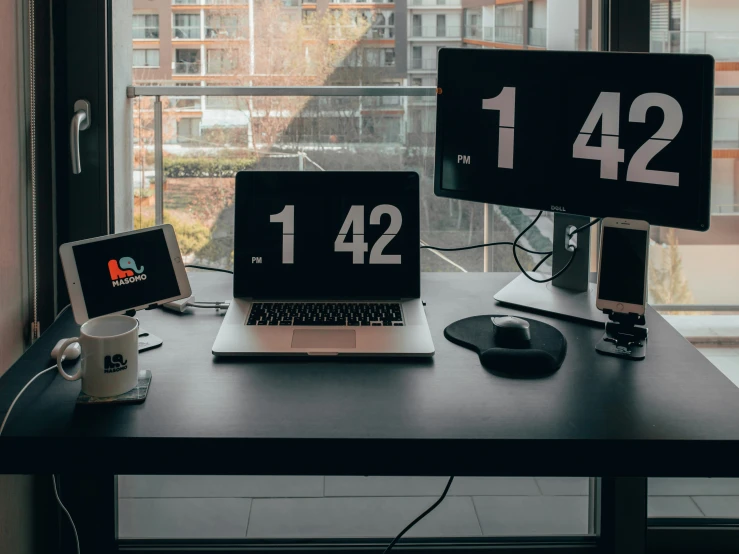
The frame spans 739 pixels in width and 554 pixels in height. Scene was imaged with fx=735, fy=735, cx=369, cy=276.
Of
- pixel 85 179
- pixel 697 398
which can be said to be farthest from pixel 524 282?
pixel 85 179

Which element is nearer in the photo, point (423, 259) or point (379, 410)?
point (379, 410)

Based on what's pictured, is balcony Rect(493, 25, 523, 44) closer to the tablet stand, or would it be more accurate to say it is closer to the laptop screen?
the laptop screen

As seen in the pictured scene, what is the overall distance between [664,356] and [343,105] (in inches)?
42.9

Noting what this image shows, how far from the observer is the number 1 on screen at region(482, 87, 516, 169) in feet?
4.97

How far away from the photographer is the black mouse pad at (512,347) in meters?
1.21

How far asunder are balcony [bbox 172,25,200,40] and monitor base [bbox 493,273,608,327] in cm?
102

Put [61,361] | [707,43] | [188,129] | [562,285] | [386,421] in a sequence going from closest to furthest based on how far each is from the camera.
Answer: [386,421], [61,361], [562,285], [188,129], [707,43]

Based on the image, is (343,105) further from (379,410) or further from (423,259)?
(379,410)

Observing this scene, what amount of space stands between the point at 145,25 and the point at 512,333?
49.5 inches

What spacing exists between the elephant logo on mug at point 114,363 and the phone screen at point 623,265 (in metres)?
0.85

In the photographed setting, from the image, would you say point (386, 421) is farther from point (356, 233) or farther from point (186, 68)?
point (186, 68)

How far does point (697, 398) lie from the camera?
1.12 m

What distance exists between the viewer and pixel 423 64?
75.5 inches

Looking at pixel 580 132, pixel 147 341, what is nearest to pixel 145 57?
pixel 147 341
